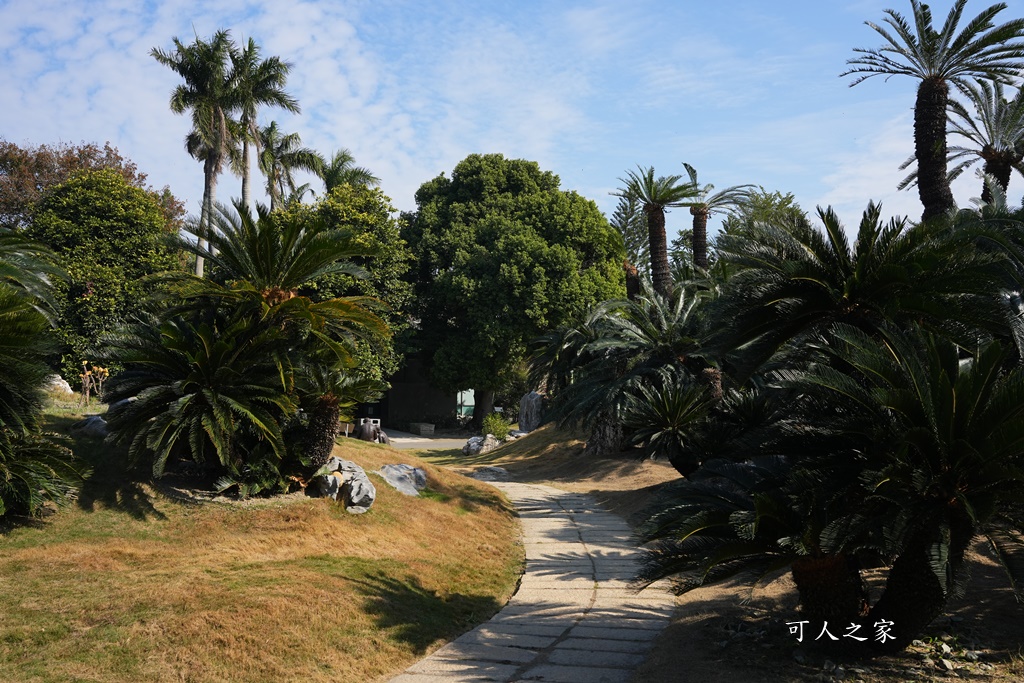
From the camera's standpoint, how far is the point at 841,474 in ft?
25.0

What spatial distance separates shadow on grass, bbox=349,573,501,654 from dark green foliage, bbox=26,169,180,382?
15912 millimetres

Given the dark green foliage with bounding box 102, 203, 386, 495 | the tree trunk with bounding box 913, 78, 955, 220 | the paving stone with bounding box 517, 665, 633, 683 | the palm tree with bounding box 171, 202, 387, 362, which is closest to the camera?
the paving stone with bounding box 517, 665, 633, 683

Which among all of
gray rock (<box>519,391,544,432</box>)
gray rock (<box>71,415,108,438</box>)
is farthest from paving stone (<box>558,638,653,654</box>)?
gray rock (<box>519,391,544,432</box>)

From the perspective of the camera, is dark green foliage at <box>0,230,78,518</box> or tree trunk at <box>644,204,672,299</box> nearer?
dark green foliage at <box>0,230,78,518</box>

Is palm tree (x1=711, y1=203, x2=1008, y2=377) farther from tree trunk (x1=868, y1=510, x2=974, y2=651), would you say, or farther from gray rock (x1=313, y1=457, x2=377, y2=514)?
gray rock (x1=313, y1=457, x2=377, y2=514)

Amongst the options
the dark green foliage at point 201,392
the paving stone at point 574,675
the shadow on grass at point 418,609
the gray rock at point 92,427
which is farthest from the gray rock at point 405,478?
the paving stone at point 574,675

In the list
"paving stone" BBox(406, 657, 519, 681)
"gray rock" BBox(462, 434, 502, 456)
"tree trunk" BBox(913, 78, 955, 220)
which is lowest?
"paving stone" BBox(406, 657, 519, 681)

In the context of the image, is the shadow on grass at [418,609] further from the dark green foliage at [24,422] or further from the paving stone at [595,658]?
the dark green foliage at [24,422]

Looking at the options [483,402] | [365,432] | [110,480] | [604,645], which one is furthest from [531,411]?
[604,645]

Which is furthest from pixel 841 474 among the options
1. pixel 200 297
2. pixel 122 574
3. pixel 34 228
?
pixel 34 228

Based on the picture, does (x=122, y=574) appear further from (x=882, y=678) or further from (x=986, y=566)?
(x=986, y=566)

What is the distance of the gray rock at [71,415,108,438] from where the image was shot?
13733 mm

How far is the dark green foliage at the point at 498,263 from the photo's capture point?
36.8 metres

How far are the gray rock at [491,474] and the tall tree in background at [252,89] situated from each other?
55.5 feet
